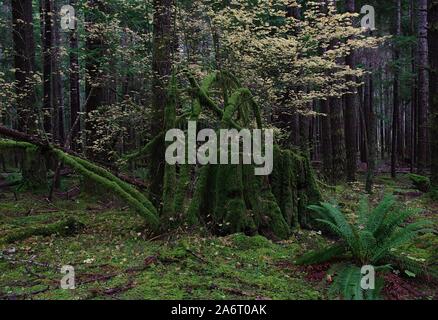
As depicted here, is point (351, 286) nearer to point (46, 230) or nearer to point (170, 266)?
point (170, 266)

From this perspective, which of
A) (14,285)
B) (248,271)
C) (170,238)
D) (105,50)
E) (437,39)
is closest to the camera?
(14,285)

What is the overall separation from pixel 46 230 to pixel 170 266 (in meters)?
3.04

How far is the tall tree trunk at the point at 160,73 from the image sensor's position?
786 centimetres

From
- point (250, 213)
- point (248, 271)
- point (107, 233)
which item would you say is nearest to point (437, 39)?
point (250, 213)

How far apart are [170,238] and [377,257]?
3061 millimetres

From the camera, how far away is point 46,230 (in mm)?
6938

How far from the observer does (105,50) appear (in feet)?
39.7

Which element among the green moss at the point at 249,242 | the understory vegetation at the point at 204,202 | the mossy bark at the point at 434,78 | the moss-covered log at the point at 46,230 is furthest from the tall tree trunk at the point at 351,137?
the moss-covered log at the point at 46,230

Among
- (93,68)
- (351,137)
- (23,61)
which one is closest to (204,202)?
(93,68)

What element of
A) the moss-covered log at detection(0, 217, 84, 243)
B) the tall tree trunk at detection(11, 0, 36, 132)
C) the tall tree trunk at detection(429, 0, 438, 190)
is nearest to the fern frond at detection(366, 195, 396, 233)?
the moss-covered log at detection(0, 217, 84, 243)

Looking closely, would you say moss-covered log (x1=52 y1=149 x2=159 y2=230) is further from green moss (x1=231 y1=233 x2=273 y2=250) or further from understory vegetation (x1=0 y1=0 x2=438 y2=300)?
green moss (x1=231 y1=233 x2=273 y2=250)

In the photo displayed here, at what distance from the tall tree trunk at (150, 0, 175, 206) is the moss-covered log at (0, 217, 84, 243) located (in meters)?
1.52
